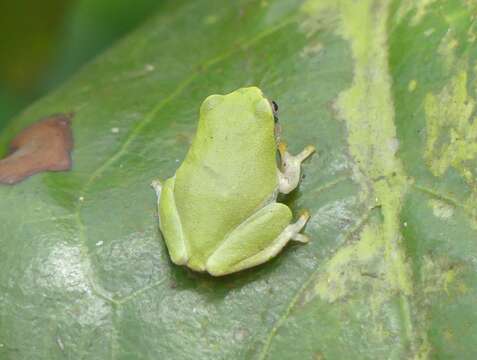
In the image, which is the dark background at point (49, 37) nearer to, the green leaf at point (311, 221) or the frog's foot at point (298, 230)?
the green leaf at point (311, 221)

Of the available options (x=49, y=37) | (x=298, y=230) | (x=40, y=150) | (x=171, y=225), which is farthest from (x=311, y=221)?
(x=49, y=37)

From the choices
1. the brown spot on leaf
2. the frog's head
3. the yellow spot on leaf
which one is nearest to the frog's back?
the frog's head

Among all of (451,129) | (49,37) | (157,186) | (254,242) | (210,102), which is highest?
(451,129)

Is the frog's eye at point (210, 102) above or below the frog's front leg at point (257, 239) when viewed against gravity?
above

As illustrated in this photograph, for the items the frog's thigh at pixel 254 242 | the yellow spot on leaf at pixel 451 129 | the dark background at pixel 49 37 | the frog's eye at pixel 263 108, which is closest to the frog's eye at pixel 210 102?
the frog's eye at pixel 263 108

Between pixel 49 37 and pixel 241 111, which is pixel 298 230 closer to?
pixel 241 111

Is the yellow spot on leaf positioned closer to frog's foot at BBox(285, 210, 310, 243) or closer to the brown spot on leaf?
frog's foot at BBox(285, 210, 310, 243)
